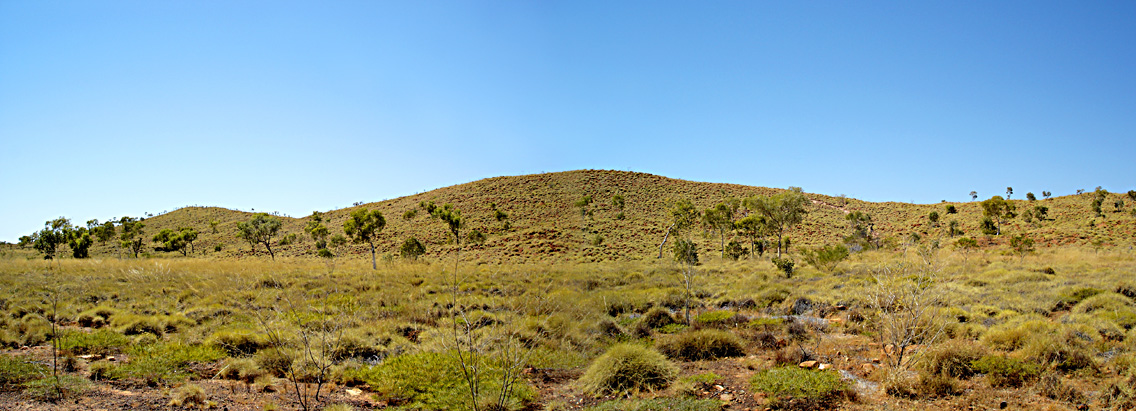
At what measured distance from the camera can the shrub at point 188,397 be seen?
751 cm

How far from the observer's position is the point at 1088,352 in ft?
28.9

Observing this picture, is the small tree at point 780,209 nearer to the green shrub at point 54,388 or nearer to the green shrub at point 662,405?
the green shrub at point 662,405

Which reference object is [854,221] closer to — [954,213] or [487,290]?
[954,213]

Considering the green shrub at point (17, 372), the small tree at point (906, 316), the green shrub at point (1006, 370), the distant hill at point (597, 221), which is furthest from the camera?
the distant hill at point (597, 221)

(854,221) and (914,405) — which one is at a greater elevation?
(854,221)

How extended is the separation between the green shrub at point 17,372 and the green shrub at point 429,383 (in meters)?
4.94

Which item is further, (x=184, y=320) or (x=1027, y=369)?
(x=184, y=320)

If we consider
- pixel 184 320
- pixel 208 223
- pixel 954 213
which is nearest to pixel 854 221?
pixel 954 213

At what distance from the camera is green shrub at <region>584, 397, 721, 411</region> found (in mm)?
7570

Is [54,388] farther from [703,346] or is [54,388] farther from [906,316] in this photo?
[906,316]

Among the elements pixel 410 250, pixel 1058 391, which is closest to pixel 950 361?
pixel 1058 391

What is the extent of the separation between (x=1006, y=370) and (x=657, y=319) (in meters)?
7.79

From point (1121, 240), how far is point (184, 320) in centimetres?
5797

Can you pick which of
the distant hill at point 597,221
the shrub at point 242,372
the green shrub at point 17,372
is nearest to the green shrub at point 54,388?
the green shrub at point 17,372
